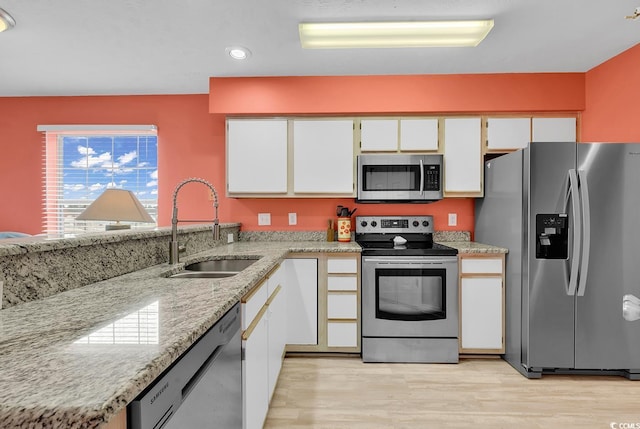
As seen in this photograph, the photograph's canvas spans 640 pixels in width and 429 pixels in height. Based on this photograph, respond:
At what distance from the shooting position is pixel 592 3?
6.28 feet

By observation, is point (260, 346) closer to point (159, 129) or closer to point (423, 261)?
point (423, 261)

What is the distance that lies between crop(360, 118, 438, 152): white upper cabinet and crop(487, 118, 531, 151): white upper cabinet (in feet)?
1.61

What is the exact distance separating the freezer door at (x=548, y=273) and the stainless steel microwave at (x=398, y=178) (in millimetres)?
721

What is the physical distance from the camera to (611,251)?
221 cm

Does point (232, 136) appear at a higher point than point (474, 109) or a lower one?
lower

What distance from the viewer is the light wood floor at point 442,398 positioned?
6.02 feet

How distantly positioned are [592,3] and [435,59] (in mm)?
963

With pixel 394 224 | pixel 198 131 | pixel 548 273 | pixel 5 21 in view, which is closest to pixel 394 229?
pixel 394 224

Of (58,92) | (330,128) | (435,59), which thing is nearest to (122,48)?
(58,92)

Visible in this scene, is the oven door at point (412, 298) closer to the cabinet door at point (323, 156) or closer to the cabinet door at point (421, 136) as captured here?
the cabinet door at point (323, 156)

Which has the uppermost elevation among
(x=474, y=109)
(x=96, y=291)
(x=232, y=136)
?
(x=474, y=109)

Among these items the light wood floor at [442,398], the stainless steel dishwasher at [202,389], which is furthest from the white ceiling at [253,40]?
the light wood floor at [442,398]

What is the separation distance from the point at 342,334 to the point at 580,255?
180 centimetres

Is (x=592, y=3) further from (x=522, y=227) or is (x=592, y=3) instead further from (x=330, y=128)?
(x=330, y=128)
